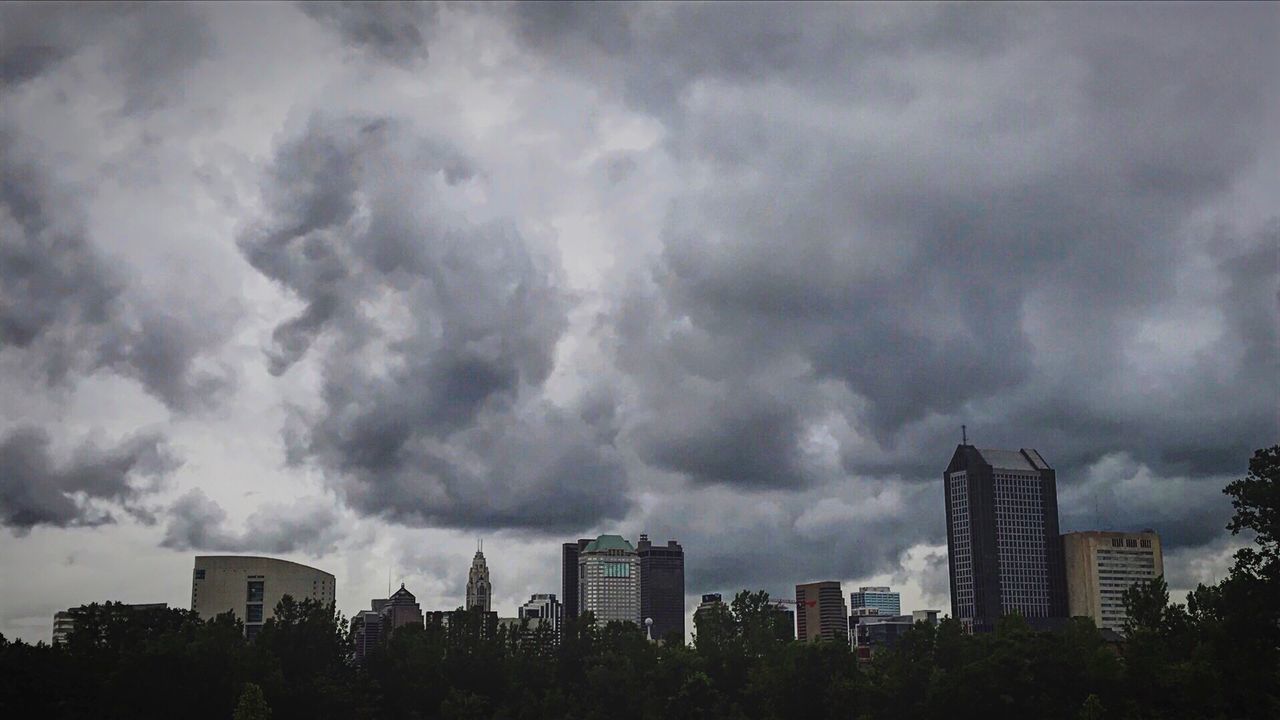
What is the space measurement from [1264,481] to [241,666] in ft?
300

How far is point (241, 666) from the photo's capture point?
123750mm

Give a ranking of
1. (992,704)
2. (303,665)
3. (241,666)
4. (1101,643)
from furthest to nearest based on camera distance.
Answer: (303,665)
(241,666)
(1101,643)
(992,704)

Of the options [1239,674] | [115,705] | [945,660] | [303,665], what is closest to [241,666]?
[115,705]

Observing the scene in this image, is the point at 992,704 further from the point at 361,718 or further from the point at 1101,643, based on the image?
the point at 361,718

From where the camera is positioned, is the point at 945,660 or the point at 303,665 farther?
the point at 303,665

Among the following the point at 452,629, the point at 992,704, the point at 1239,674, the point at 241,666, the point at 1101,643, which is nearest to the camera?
the point at 1239,674

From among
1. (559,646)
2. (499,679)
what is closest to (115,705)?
(499,679)

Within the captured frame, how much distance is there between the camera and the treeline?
8306 cm

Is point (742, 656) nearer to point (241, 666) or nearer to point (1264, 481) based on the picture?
point (241, 666)

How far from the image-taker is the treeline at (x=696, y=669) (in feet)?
273

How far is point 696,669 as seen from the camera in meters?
134

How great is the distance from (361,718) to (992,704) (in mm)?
66981

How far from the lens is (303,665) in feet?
476

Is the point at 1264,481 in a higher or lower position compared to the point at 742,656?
higher
